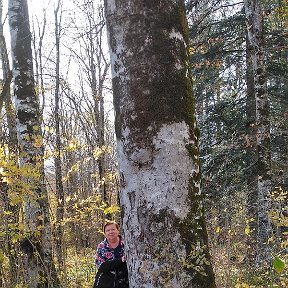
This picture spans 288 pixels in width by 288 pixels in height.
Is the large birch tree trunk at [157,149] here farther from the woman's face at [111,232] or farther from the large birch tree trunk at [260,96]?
the large birch tree trunk at [260,96]

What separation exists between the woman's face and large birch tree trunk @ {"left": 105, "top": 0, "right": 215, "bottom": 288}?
10.7 feet

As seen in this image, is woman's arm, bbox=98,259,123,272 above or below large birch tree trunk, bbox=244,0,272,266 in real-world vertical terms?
below

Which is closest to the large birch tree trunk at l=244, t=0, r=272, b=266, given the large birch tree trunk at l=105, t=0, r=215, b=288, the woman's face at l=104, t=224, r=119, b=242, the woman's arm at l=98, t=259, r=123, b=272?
the woman's face at l=104, t=224, r=119, b=242

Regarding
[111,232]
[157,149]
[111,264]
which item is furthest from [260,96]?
[157,149]

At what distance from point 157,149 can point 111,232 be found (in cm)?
346

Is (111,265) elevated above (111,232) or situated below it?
below

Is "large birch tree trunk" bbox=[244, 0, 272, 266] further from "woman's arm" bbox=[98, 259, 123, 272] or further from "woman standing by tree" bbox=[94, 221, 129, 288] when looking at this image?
"woman's arm" bbox=[98, 259, 123, 272]

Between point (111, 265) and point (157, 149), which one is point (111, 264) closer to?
point (111, 265)

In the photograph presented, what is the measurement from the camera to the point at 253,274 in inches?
281

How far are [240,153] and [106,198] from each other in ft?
14.3

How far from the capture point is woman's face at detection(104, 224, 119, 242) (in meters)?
4.99

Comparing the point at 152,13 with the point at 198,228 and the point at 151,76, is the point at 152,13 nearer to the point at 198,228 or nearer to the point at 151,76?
the point at 151,76

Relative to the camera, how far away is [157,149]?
174 centimetres

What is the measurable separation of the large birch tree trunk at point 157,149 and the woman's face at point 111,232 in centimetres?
327
